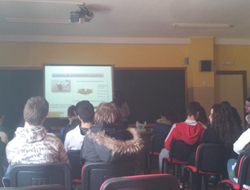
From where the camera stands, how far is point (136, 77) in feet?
19.1

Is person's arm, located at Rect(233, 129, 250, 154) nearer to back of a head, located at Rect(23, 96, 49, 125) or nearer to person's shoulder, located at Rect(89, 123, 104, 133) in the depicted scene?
person's shoulder, located at Rect(89, 123, 104, 133)

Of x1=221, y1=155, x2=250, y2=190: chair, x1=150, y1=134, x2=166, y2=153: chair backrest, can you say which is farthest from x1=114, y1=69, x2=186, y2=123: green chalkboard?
x1=221, y1=155, x2=250, y2=190: chair

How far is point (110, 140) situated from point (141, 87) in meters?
4.21

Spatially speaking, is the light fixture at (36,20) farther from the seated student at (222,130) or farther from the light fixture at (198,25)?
the seated student at (222,130)

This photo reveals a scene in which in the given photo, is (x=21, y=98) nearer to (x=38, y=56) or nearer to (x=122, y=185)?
(x=38, y=56)

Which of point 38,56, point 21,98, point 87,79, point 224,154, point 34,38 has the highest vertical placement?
point 34,38

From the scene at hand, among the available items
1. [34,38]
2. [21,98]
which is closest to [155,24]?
[34,38]

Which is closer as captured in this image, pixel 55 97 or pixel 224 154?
pixel 224 154

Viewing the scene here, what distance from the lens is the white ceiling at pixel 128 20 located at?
12.1 ft

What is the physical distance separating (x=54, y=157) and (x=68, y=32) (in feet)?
13.0

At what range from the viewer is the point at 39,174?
1600mm

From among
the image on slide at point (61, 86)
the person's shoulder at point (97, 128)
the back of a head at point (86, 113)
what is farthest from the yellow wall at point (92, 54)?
the person's shoulder at point (97, 128)

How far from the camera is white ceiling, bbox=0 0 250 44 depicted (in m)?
3.69

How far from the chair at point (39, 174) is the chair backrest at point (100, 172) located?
134 millimetres
